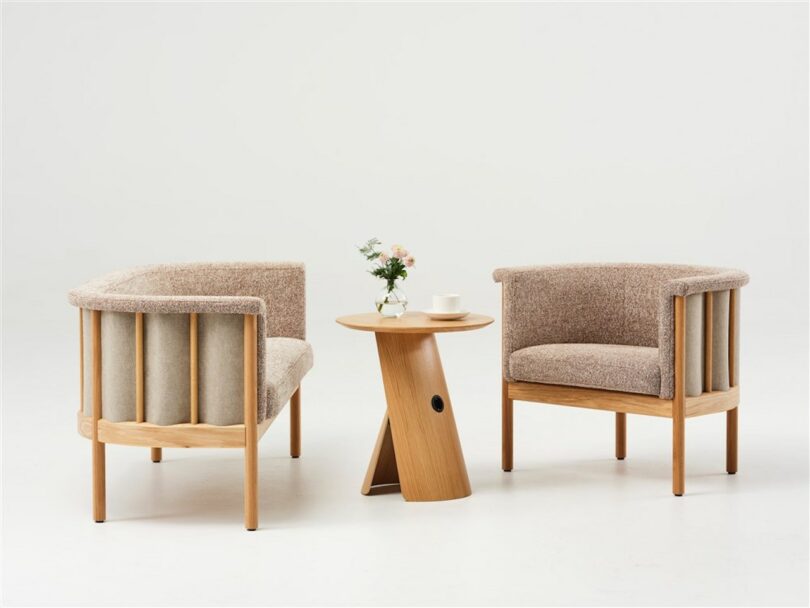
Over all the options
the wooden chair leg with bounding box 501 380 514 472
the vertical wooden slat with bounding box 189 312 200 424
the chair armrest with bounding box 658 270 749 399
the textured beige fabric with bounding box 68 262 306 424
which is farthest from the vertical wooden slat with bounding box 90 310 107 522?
the chair armrest with bounding box 658 270 749 399

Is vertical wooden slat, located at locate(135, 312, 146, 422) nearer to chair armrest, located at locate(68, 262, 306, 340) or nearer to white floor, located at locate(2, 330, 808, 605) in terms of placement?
white floor, located at locate(2, 330, 808, 605)

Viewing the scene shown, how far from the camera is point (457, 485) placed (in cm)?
448

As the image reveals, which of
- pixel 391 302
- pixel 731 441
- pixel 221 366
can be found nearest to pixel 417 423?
pixel 391 302

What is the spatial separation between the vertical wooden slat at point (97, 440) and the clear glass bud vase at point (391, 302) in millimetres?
1082

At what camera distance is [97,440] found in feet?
13.5

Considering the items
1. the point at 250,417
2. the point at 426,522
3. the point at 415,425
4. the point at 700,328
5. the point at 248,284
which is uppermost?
the point at 248,284

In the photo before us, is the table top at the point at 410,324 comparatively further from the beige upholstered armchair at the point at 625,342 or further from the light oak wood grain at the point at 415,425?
the beige upholstered armchair at the point at 625,342

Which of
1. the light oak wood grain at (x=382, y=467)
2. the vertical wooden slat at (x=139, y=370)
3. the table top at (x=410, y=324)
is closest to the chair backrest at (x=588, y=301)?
the table top at (x=410, y=324)

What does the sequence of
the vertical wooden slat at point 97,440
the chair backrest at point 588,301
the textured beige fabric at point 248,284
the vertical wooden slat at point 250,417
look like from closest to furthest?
1. the vertical wooden slat at point 250,417
2. the vertical wooden slat at point 97,440
3. the chair backrest at point 588,301
4. the textured beige fabric at point 248,284

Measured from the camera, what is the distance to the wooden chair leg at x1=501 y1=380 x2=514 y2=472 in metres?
4.89

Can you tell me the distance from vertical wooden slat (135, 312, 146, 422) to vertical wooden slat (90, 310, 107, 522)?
14cm

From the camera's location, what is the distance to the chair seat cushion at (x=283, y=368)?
4184 millimetres

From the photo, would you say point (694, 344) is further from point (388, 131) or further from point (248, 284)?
point (388, 131)

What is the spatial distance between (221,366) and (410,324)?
2.45 feet
